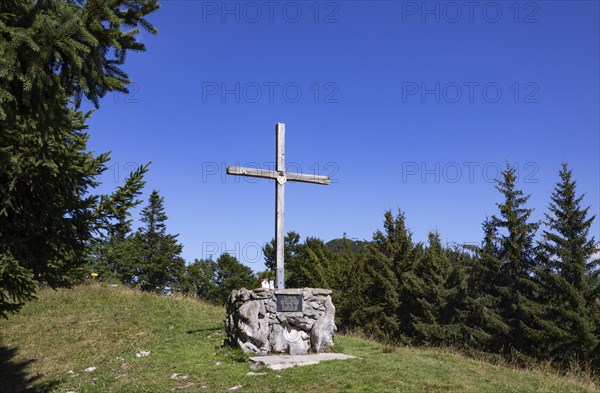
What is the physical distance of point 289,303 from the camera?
1164cm

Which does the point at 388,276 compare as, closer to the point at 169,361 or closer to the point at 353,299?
the point at 353,299

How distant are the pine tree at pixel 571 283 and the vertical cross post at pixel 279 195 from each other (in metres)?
24.6

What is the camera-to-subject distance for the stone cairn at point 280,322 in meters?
11.3

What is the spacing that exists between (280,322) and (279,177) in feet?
12.5

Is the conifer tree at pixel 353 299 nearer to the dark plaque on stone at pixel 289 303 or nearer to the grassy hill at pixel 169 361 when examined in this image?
the grassy hill at pixel 169 361

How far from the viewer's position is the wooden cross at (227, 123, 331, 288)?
11.7m

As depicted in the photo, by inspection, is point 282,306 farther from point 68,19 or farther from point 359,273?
point 359,273

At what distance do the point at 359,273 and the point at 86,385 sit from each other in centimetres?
3040

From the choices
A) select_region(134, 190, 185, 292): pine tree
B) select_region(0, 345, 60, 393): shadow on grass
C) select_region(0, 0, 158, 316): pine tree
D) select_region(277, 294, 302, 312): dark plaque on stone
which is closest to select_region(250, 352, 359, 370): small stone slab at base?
select_region(277, 294, 302, 312): dark plaque on stone

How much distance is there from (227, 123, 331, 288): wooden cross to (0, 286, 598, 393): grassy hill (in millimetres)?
2742

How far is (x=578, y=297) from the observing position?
2967 cm

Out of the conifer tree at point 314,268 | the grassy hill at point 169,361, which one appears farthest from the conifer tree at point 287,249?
the grassy hill at point 169,361

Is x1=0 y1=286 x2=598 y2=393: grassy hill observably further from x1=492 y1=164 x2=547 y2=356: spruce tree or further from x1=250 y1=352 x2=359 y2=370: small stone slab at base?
x1=492 y1=164 x2=547 y2=356: spruce tree

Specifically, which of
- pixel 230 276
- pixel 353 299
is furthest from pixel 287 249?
pixel 353 299
